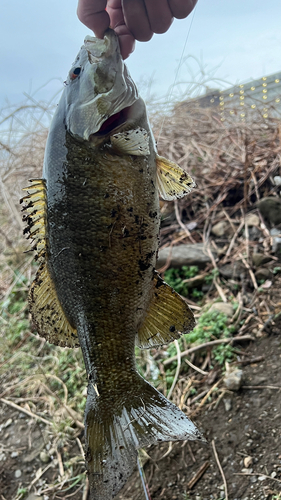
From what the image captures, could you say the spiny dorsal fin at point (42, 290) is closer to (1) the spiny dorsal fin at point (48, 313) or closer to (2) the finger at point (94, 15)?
(1) the spiny dorsal fin at point (48, 313)

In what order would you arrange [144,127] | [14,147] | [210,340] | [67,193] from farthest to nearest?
[14,147]
[210,340]
[144,127]
[67,193]

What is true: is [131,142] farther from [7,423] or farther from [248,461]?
[7,423]

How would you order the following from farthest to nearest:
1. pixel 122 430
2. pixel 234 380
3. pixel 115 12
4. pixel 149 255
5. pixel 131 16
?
pixel 234 380
pixel 115 12
pixel 131 16
pixel 149 255
pixel 122 430

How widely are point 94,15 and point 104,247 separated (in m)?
0.84

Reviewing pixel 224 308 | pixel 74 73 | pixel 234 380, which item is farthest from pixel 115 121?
pixel 224 308

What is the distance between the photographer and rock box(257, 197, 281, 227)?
10.5ft

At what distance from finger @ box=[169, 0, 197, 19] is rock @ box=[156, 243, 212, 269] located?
2.08 metres

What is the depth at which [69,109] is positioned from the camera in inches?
45.6

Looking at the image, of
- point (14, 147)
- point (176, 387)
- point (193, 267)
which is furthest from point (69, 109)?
point (14, 147)

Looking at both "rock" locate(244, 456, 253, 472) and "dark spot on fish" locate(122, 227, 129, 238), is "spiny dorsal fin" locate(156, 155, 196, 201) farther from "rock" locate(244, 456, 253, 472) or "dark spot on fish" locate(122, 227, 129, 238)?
"rock" locate(244, 456, 253, 472)

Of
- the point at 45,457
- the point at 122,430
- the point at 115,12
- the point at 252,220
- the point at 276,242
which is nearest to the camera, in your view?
the point at 122,430

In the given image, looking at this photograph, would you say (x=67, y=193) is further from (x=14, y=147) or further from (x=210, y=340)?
Result: (x=14, y=147)

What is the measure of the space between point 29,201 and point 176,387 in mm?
1824

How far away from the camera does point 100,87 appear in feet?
3.80
